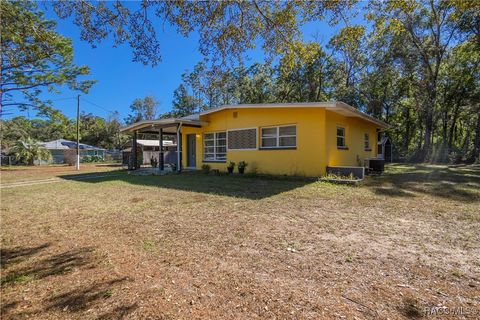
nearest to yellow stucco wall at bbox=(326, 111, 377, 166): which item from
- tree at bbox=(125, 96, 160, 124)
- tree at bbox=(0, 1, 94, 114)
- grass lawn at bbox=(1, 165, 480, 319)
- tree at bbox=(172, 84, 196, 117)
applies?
grass lawn at bbox=(1, 165, 480, 319)

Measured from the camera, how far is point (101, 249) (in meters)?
3.64

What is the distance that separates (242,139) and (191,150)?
441 centimetres

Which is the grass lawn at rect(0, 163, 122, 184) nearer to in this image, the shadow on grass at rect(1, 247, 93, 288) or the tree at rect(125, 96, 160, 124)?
the shadow on grass at rect(1, 247, 93, 288)

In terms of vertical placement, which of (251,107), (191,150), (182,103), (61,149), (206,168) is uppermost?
(182,103)

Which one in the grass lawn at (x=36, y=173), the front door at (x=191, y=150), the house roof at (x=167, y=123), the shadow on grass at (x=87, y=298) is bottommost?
the shadow on grass at (x=87, y=298)

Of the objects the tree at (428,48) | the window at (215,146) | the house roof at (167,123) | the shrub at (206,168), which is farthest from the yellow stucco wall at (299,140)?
the tree at (428,48)

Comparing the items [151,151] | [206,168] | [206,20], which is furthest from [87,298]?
[151,151]

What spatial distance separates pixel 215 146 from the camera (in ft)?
45.8

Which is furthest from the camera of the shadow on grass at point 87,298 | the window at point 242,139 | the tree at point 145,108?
the tree at point 145,108

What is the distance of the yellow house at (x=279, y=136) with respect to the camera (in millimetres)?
10273

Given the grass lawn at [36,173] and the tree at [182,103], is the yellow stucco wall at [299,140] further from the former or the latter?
the tree at [182,103]

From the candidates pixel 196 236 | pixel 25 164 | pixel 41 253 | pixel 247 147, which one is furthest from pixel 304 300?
pixel 25 164

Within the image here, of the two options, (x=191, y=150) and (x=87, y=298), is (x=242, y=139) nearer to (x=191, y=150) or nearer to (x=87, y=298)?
(x=191, y=150)

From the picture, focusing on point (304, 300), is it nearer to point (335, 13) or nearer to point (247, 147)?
point (335, 13)
